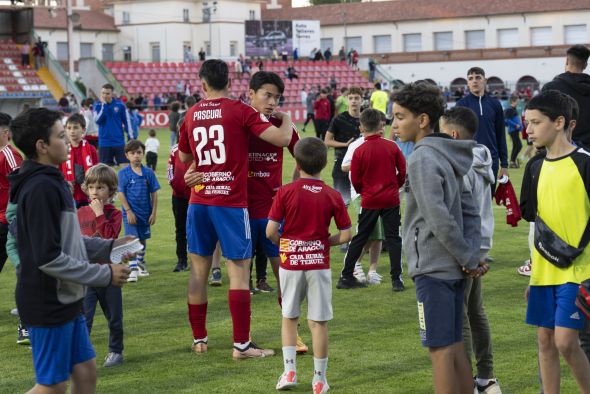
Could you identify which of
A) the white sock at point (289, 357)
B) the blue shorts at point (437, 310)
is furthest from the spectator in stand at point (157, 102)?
the blue shorts at point (437, 310)

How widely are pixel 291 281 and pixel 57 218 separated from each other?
2.29 meters

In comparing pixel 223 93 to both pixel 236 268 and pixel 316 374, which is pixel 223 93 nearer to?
pixel 236 268

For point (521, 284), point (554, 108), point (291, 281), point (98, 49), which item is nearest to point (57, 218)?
point (291, 281)

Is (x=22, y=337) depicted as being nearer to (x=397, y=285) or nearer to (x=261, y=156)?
(x=261, y=156)

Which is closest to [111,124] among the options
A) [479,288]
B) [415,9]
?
[479,288]

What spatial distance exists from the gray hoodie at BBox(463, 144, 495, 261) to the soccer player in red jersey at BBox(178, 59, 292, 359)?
66.1 inches

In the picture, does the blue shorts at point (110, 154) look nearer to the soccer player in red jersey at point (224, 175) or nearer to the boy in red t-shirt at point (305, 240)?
the soccer player in red jersey at point (224, 175)

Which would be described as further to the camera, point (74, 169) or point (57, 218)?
point (74, 169)

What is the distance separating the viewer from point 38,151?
482 cm

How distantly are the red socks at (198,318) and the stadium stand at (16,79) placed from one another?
129 ft

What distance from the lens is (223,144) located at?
7180 millimetres

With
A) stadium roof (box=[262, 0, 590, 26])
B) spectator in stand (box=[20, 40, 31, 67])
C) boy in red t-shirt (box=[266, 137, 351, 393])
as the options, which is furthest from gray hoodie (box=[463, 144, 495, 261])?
stadium roof (box=[262, 0, 590, 26])

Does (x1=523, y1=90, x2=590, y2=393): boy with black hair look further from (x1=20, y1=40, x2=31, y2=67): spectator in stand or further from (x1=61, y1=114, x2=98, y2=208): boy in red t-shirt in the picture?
(x1=20, y1=40, x2=31, y2=67): spectator in stand

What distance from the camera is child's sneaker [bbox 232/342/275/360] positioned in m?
7.30
